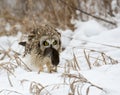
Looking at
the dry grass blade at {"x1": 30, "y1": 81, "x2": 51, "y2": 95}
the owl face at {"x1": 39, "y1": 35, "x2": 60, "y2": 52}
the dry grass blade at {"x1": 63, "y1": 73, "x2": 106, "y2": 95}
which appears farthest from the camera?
the owl face at {"x1": 39, "y1": 35, "x2": 60, "y2": 52}

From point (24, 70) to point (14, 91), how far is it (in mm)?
823

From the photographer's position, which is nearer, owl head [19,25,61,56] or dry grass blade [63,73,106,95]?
dry grass blade [63,73,106,95]

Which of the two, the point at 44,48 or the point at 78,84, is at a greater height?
the point at 44,48

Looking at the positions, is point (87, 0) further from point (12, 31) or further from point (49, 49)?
point (49, 49)

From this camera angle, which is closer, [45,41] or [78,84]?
[78,84]

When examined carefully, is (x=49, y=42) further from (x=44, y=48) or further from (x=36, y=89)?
(x=36, y=89)

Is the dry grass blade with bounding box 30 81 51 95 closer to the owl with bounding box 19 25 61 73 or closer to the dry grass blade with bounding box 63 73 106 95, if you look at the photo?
the dry grass blade with bounding box 63 73 106 95

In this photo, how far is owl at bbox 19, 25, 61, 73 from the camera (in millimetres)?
3621

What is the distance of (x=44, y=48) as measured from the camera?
11.9 ft

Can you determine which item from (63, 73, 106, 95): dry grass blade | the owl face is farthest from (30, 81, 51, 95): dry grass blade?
the owl face

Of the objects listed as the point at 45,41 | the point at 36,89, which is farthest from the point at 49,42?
the point at 36,89

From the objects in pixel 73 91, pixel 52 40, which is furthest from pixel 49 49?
pixel 73 91

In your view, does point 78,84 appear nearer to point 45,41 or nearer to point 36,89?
point 36,89

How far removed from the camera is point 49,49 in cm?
362
